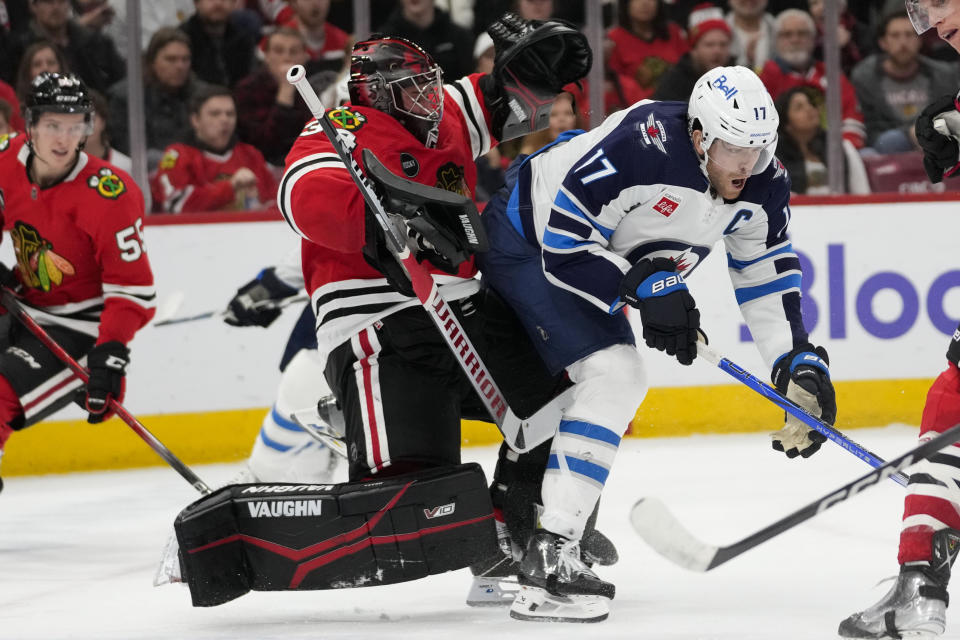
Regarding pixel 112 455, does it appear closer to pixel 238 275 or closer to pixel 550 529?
pixel 238 275

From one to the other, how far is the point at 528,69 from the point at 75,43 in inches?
92.8

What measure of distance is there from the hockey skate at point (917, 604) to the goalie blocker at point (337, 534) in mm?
677

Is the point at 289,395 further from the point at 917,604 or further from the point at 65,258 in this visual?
the point at 917,604

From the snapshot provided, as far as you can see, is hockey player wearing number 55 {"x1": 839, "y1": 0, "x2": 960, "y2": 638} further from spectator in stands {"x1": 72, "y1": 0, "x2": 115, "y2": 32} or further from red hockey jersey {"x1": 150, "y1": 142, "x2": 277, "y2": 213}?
spectator in stands {"x1": 72, "y1": 0, "x2": 115, "y2": 32}

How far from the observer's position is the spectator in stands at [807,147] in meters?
4.98

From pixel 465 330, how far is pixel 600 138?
0.47m

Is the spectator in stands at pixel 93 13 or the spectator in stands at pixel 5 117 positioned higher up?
the spectator in stands at pixel 93 13

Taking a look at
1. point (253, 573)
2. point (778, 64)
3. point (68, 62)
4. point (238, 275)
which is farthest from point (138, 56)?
point (253, 573)

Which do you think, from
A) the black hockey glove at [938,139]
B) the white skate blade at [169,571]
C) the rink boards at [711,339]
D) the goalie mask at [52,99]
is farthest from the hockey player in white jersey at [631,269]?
the rink boards at [711,339]

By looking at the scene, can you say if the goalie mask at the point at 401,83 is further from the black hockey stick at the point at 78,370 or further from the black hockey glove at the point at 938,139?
the black hockey stick at the point at 78,370

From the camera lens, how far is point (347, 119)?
8.68 feet

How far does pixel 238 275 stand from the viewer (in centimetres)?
457

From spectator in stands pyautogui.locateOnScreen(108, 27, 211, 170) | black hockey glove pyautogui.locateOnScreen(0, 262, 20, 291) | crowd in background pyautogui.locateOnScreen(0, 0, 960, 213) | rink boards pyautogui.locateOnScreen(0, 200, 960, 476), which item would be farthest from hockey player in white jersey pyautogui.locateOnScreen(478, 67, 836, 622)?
spectator in stands pyautogui.locateOnScreen(108, 27, 211, 170)

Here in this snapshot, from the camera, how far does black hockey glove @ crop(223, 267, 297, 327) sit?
3.61m
